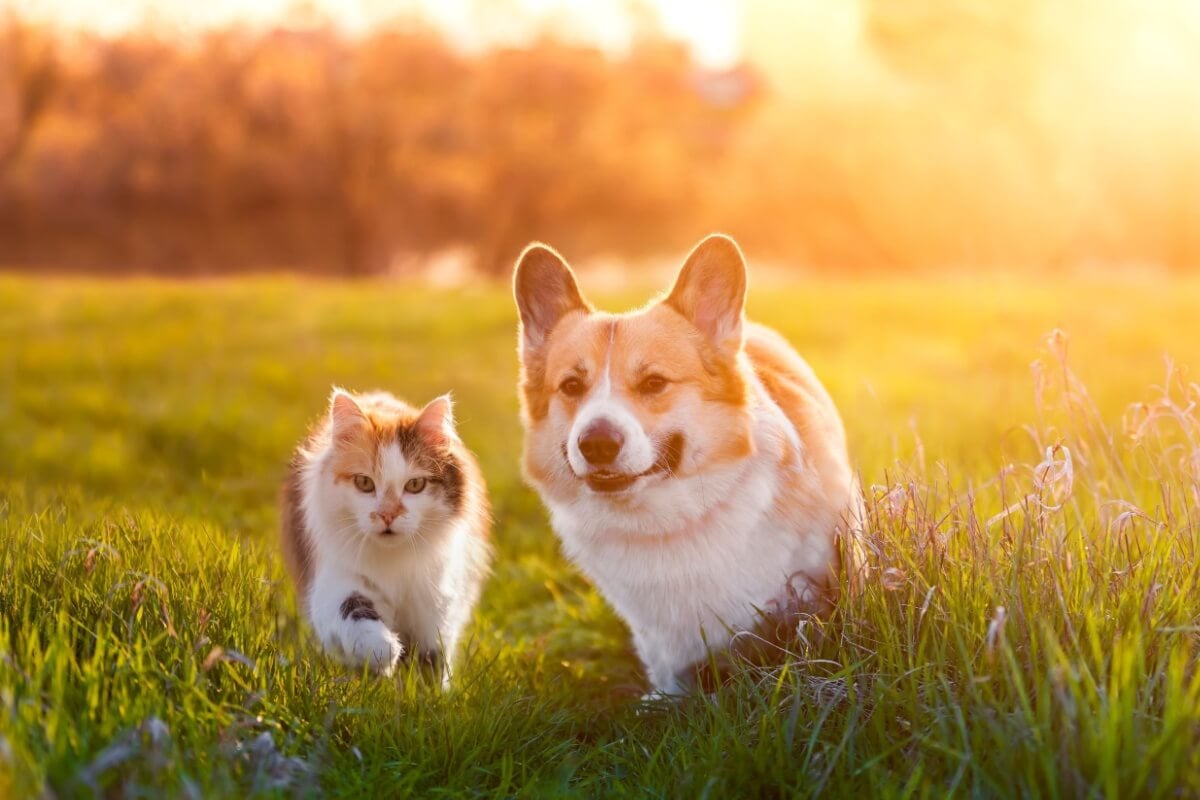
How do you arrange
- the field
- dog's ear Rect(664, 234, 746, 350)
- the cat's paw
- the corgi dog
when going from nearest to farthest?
the field → the cat's paw → the corgi dog → dog's ear Rect(664, 234, 746, 350)

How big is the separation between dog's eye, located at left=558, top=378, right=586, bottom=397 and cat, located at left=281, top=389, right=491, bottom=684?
1.86ft

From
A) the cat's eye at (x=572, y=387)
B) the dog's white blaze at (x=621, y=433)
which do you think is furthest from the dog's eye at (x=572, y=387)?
the dog's white blaze at (x=621, y=433)

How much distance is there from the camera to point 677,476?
4.24 meters

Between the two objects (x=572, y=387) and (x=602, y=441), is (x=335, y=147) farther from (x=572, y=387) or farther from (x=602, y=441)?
(x=602, y=441)

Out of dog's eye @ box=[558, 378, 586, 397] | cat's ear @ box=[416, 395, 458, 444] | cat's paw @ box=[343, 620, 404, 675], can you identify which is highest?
dog's eye @ box=[558, 378, 586, 397]

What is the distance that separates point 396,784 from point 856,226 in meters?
22.7

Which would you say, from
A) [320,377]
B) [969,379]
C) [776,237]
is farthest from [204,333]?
[776,237]

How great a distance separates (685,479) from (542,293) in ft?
3.50

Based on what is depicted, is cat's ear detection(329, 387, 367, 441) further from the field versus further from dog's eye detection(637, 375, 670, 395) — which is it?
dog's eye detection(637, 375, 670, 395)

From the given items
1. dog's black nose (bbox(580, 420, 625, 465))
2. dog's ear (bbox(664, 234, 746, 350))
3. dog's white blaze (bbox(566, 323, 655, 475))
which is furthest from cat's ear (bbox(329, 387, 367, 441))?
dog's ear (bbox(664, 234, 746, 350))

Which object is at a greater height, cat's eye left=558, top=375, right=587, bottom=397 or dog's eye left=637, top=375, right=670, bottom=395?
dog's eye left=637, top=375, right=670, bottom=395

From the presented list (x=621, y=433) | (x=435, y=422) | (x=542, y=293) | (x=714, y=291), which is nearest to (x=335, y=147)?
(x=542, y=293)

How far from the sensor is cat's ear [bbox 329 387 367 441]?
4.54 m

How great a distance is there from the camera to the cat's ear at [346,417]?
454 cm
